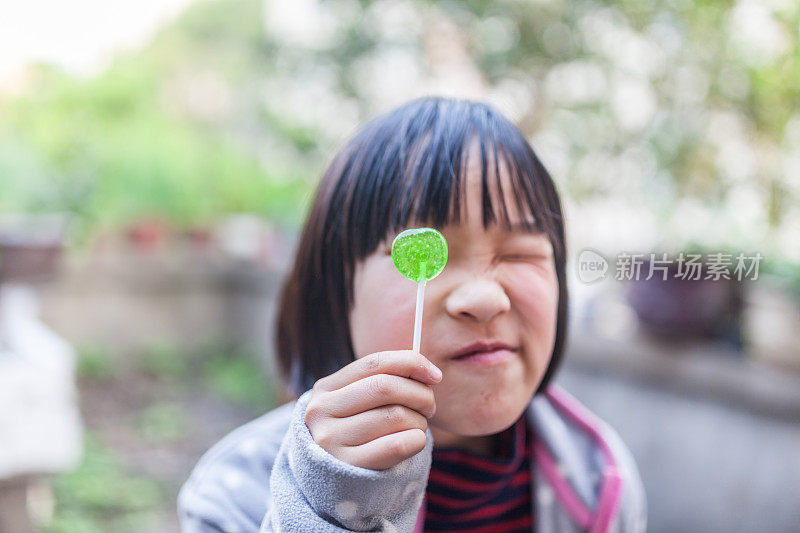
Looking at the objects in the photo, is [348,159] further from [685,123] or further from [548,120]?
[548,120]

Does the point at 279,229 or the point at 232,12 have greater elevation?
the point at 232,12

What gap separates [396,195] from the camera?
0.52 metres

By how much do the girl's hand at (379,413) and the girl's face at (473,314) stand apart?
2.6 inches

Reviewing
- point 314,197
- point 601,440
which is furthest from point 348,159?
point 601,440

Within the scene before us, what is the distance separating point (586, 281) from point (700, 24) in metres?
0.96

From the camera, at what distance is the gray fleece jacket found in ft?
1.34

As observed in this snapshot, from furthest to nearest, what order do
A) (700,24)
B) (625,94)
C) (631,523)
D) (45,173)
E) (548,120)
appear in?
(45,173) < (548,120) < (625,94) < (700,24) < (631,523)

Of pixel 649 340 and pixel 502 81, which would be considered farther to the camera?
pixel 502 81

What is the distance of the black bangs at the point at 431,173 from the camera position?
51 centimetres

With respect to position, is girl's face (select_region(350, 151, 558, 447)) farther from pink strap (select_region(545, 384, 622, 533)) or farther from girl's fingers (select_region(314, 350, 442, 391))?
pink strap (select_region(545, 384, 622, 533))

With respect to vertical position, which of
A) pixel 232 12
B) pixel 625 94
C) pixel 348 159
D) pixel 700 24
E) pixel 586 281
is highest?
pixel 232 12

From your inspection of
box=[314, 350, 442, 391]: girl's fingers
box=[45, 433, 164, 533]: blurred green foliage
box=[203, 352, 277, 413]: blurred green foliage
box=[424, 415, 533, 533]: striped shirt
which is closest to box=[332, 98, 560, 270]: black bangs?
box=[314, 350, 442, 391]: girl's fingers

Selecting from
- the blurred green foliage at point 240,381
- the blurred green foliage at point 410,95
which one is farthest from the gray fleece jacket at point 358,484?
the blurred green foliage at point 240,381

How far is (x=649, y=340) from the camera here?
1.53 meters
